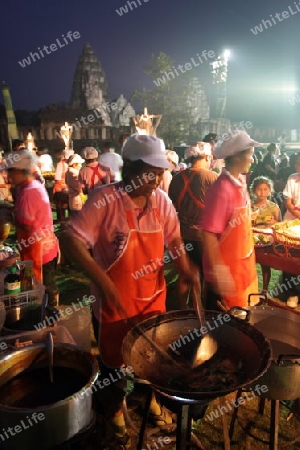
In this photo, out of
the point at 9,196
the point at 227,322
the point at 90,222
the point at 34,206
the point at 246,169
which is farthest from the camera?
the point at 9,196

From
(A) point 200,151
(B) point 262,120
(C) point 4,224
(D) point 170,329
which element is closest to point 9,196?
(C) point 4,224

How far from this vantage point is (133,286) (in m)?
2.65

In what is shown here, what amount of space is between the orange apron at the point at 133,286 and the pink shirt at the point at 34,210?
201 cm

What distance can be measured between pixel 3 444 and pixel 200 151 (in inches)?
203

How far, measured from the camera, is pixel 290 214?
242 inches

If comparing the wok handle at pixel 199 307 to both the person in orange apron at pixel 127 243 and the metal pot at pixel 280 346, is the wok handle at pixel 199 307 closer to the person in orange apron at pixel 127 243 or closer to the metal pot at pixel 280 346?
the person in orange apron at pixel 127 243

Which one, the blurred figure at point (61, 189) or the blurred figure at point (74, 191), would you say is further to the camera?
the blurred figure at point (61, 189)

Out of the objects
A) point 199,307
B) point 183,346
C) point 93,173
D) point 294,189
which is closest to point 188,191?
point 294,189

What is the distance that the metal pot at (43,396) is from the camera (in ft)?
5.30

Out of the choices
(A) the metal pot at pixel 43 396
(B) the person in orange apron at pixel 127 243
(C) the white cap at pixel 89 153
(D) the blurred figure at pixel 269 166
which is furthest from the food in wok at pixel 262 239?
(D) the blurred figure at pixel 269 166

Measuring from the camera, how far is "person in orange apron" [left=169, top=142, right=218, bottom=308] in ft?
18.3

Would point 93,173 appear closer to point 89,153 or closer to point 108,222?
point 89,153

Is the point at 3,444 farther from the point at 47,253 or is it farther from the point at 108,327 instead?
the point at 47,253

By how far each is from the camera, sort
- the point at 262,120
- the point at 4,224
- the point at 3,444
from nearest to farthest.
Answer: the point at 3,444, the point at 4,224, the point at 262,120
